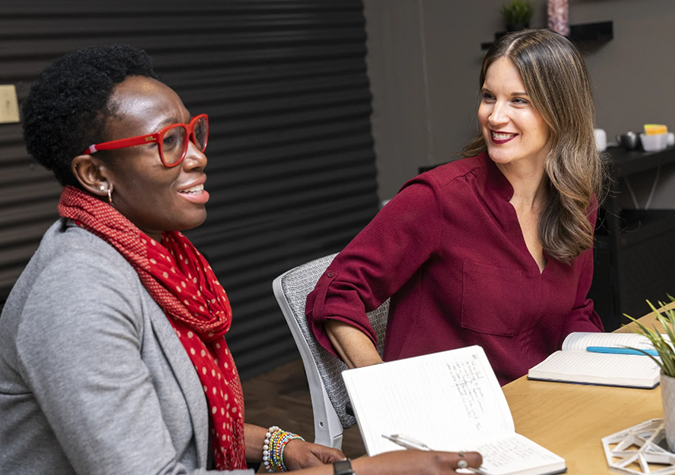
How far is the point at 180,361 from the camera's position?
1168 millimetres

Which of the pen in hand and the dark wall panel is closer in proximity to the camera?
the pen in hand

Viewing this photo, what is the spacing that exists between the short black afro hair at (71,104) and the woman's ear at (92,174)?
0.06 feet

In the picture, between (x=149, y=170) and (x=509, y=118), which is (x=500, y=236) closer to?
(x=509, y=118)

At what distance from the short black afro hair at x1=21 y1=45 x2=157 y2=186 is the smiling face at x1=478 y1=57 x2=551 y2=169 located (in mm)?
947

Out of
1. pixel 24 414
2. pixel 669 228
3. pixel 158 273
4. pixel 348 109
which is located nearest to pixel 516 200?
pixel 158 273

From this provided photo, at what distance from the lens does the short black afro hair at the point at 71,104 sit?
44.7 inches

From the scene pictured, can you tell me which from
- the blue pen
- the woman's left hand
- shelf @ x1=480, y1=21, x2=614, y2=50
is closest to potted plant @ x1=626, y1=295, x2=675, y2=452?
the blue pen

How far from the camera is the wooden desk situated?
1.17 meters

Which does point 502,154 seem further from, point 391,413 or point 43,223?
point 43,223

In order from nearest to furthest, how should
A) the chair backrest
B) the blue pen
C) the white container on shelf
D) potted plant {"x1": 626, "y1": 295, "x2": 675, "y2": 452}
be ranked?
1. potted plant {"x1": 626, "y1": 295, "x2": 675, "y2": 452}
2. the blue pen
3. the chair backrest
4. the white container on shelf

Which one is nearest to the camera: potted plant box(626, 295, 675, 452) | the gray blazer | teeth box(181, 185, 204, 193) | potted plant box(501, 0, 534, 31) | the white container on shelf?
the gray blazer

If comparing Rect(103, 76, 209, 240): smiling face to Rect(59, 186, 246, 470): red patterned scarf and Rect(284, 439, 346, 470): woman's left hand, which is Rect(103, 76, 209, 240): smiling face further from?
Rect(284, 439, 346, 470): woman's left hand

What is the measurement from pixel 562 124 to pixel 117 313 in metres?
1.24

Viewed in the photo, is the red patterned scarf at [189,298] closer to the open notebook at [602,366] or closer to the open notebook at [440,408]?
the open notebook at [440,408]
